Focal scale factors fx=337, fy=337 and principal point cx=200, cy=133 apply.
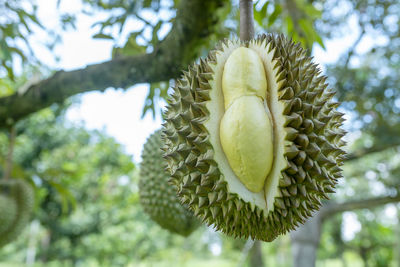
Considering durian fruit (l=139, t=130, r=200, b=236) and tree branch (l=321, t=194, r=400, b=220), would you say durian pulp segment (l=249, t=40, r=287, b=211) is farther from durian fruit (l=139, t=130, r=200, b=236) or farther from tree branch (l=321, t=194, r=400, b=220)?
tree branch (l=321, t=194, r=400, b=220)

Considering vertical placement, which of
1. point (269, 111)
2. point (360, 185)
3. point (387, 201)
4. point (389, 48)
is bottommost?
point (360, 185)

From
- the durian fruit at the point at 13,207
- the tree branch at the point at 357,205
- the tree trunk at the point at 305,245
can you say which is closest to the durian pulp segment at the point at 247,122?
the durian fruit at the point at 13,207

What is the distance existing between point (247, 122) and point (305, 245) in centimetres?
261

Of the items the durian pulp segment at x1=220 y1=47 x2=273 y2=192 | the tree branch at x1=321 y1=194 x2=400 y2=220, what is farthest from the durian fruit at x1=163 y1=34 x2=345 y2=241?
the tree branch at x1=321 y1=194 x2=400 y2=220

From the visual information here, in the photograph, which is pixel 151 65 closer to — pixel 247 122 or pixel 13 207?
pixel 247 122

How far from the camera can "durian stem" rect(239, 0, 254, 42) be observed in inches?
33.5

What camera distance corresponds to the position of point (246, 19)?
0.85m

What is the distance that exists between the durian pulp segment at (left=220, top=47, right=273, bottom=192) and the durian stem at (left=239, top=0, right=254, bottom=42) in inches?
2.8

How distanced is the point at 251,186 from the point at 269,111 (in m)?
0.18

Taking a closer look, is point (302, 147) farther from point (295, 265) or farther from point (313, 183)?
point (295, 265)

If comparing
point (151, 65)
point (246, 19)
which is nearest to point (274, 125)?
point (246, 19)

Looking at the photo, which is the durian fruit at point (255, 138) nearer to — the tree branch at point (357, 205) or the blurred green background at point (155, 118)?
the blurred green background at point (155, 118)

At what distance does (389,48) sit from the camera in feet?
13.6

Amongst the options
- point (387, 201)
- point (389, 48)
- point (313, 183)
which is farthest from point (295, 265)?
point (389, 48)
